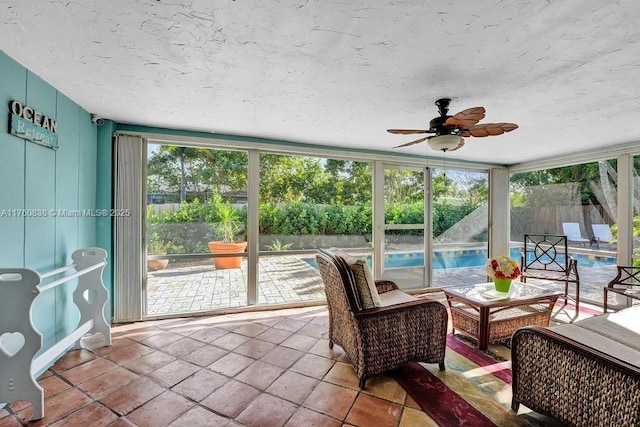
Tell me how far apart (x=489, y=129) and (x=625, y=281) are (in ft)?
10.7

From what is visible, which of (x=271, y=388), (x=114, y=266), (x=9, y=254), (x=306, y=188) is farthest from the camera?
(x=306, y=188)

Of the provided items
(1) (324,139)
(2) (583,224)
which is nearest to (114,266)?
(1) (324,139)

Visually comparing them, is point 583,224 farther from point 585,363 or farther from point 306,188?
point 306,188

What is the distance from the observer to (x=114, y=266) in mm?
3078

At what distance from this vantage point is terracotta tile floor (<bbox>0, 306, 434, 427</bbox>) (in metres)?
1.70

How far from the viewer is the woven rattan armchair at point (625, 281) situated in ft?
10.7

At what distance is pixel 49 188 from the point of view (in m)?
2.24

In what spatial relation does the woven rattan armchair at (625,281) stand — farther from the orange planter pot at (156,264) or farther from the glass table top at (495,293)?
the orange planter pot at (156,264)

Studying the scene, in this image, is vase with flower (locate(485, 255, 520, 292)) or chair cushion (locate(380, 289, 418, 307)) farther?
vase with flower (locate(485, 255, 520, 292))

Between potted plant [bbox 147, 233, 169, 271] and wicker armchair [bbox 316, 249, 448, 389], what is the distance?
220cm

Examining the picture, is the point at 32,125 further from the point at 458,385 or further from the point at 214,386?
the point at 458,385

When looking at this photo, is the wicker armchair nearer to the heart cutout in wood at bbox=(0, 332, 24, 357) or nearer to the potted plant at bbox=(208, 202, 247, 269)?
the potted plant at bbox=(208, 202, 247, 269)

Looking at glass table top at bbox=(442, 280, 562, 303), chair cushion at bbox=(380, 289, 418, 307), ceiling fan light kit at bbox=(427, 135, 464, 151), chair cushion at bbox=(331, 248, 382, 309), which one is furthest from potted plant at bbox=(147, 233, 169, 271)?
glass table top at bbox=(442, 280, 562, 303)

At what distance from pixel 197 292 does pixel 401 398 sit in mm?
2659
